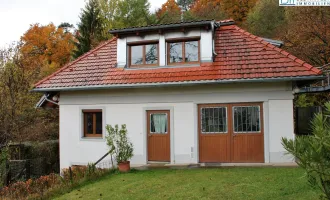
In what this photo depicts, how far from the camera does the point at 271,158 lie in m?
11.8

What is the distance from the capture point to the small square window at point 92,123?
13.8 meters

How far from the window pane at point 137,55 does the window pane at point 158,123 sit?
2.40 meters

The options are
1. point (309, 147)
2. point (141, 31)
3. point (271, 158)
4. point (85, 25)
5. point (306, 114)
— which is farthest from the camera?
point (85, 25)

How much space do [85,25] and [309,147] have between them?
29354 mm

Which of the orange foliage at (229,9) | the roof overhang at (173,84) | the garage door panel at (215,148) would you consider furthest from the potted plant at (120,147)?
the orange foliage at (229,9)

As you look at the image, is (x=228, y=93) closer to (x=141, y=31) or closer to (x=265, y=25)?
(x=141, y=31)

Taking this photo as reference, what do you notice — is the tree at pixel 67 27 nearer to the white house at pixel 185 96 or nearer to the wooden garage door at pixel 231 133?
the white house at pixel 185 96

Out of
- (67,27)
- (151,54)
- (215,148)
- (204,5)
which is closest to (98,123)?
(151,54)

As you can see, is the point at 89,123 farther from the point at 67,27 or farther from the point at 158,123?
the point at 67,27

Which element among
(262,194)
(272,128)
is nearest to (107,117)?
(272,128)

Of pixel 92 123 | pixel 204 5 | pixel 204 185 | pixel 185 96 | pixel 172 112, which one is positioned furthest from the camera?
pixel 204 5

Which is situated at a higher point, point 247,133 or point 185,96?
point 185,96

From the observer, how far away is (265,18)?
31.4 m

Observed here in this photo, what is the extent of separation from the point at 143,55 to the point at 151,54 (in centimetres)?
35
